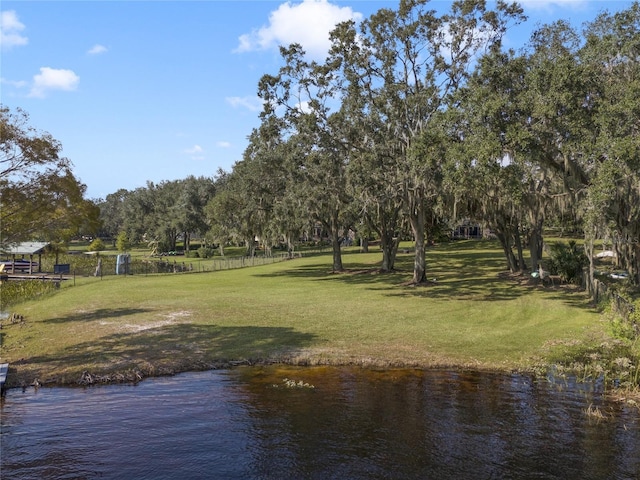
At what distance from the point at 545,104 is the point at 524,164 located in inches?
106

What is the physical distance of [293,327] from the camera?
19.5 metres

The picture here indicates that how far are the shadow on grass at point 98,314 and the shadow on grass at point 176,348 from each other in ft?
12.5

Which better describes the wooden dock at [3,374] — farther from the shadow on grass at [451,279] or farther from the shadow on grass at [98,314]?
the shadow on grass at [451,279]

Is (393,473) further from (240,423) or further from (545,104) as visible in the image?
(545,104)

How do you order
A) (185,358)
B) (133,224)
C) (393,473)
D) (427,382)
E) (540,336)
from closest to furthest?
(393,473), (427,382), (185,358), (540,336), (133,224)

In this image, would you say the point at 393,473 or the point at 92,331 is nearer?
the point at 393,473

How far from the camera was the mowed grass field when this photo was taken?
15.2 meters

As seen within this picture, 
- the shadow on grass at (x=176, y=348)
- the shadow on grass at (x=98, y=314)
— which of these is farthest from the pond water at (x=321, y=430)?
the shadow on grass at (x=98, y=314)

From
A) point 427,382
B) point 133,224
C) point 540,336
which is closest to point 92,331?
point 427,382

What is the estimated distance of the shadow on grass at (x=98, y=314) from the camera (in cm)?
2107

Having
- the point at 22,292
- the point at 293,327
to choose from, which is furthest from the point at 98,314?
the point at 22,292

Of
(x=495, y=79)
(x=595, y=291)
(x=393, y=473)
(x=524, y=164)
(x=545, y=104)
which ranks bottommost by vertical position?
(x=393, y=473)

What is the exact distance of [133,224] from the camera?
105188mm

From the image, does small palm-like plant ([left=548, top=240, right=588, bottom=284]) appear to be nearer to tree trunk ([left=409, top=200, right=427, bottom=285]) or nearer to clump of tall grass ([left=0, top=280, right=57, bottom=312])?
tree trunk ([left=409, top=200, right=427, bottom=285])
